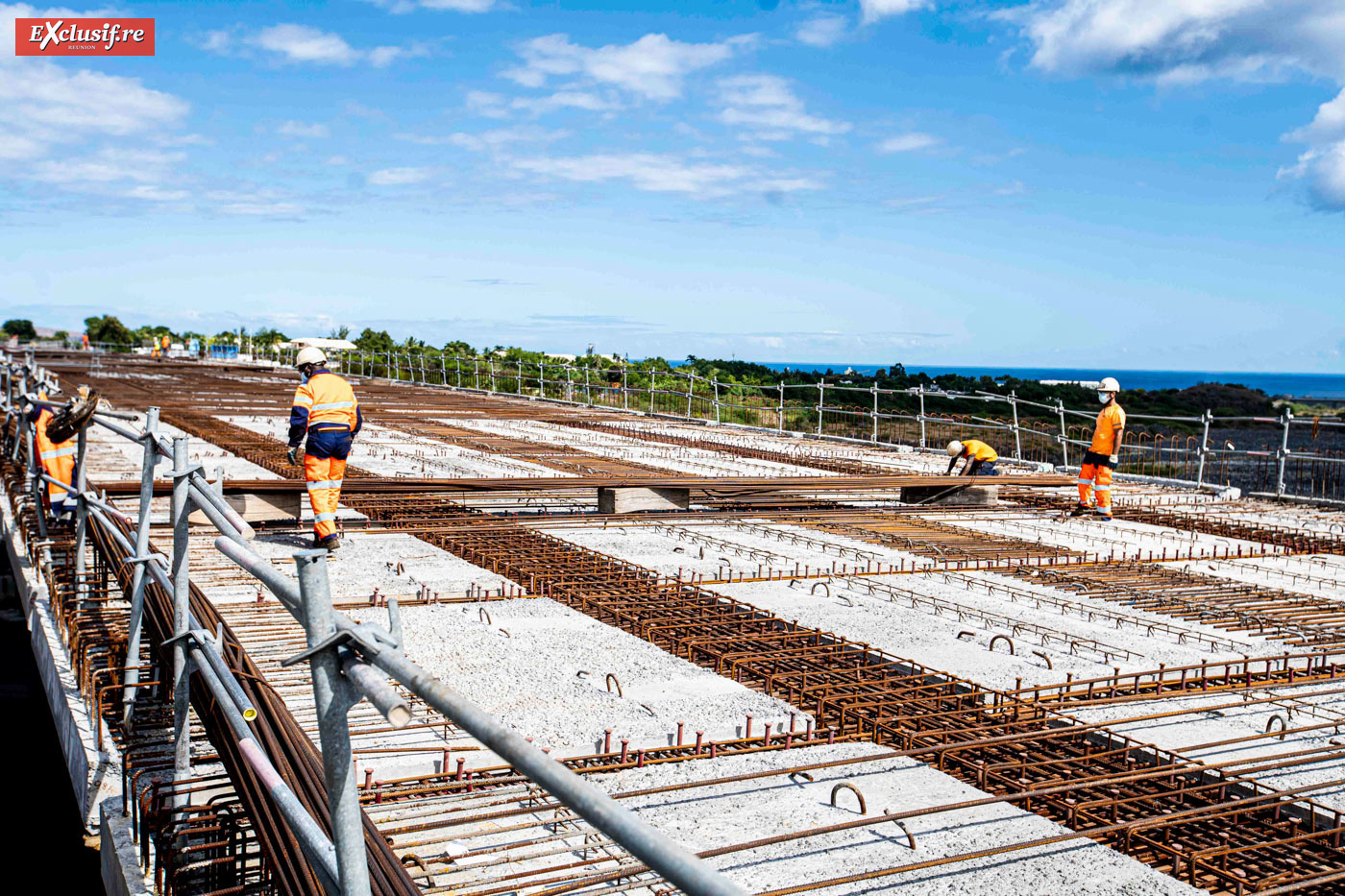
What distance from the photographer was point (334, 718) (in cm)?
199

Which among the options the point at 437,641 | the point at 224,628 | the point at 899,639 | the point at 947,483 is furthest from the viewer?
the point at 947,483

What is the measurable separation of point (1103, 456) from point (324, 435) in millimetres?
8172

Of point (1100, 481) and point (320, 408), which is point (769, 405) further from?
point (320, 408)

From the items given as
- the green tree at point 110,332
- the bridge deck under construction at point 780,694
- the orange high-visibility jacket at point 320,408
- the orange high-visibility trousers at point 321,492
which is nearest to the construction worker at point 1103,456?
the bridge deck under construction at point 780,694

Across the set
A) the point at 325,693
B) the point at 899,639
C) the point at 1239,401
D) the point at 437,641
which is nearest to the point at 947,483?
the point at 899,639

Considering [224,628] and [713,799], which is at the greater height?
[224,628]

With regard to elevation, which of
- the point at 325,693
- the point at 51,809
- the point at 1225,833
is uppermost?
the point at 325,693

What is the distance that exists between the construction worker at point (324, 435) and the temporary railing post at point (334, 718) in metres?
6.43

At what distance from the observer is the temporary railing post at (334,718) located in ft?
6.45

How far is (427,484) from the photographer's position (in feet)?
35.3

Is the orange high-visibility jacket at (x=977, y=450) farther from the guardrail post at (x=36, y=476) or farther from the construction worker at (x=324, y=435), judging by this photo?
the guardrail post at (x=36, y=476)

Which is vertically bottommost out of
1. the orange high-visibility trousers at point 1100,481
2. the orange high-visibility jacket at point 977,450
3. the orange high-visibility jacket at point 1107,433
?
the orange high-visibility trousers at point 1100,481

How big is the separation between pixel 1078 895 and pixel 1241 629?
15.4 feet

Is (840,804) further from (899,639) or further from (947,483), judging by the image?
(947,483)
